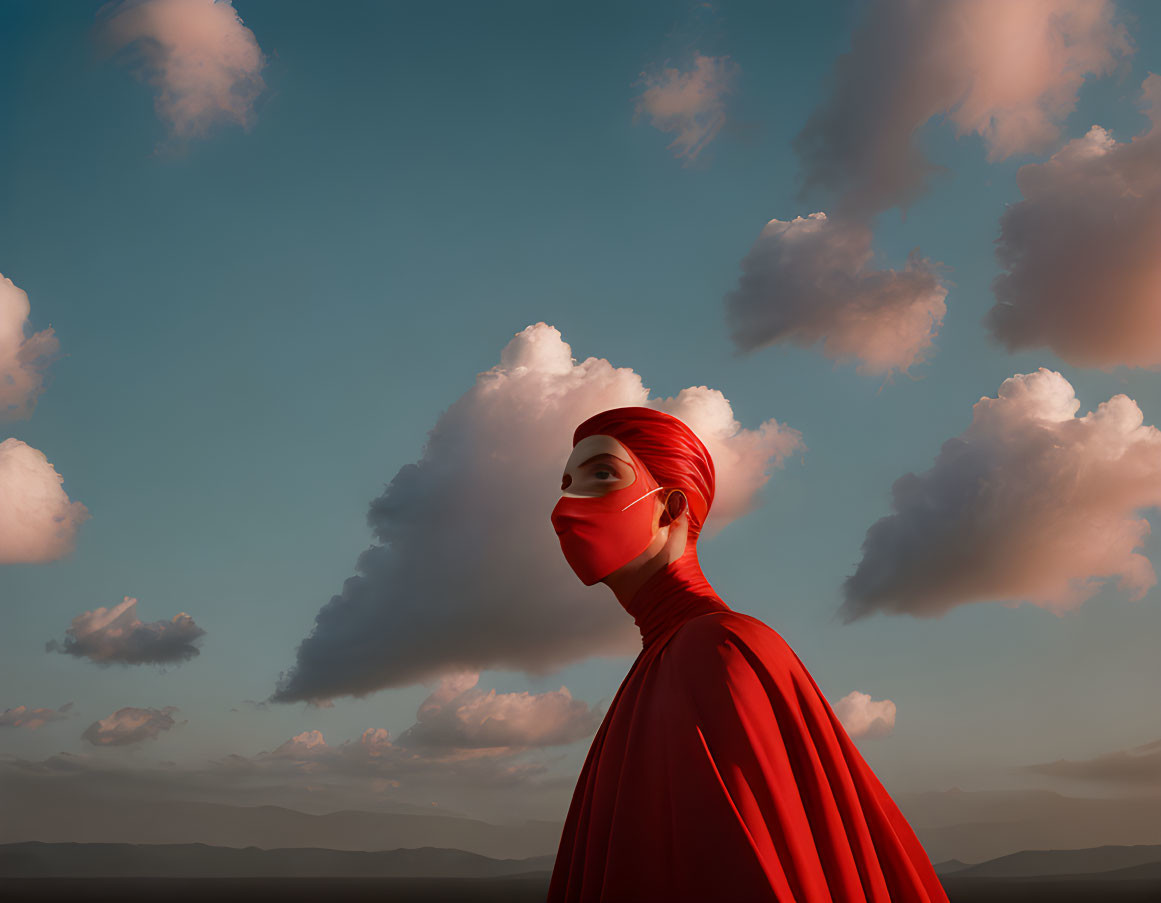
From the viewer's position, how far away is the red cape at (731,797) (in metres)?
3.15

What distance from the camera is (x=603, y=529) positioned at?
4.36 metres

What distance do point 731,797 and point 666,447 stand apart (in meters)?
1.99

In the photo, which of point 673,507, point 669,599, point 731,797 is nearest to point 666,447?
point 673,507

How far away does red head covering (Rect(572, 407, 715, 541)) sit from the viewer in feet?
15.2

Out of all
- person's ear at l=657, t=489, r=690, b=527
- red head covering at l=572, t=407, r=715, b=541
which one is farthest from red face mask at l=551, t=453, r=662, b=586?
red head covering at l=572, t=407, r=715, b=541

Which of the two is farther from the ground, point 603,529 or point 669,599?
point 603,529

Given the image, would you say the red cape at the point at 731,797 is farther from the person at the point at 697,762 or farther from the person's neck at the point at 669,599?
the person's neck at the point at 669,599

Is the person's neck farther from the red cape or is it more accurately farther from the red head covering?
the red head covering

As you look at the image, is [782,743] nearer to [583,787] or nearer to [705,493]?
[583,787]

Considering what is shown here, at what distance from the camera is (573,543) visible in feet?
14.4

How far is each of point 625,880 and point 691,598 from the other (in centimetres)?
148

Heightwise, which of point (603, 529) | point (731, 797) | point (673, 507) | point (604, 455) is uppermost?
point (604, 455)

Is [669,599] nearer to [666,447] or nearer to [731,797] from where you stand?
[666,447]

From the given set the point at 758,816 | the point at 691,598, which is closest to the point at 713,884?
the point at 758,816
